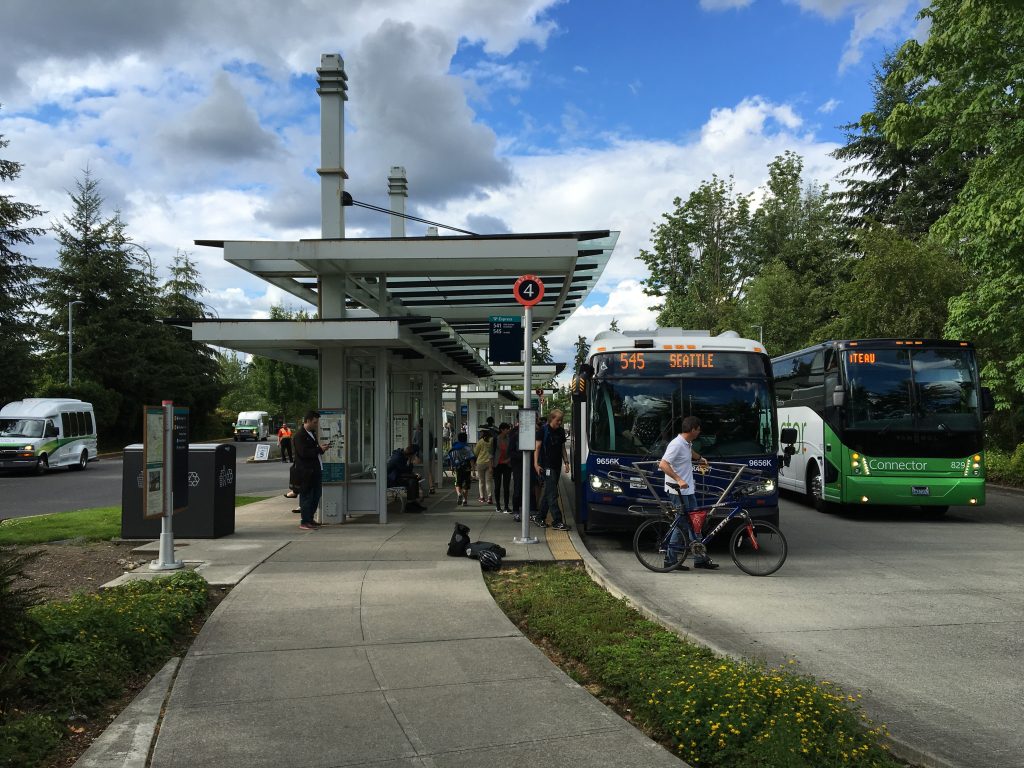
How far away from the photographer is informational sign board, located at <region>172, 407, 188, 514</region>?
400 inches

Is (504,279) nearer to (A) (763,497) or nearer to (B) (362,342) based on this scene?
(B) (362,342)

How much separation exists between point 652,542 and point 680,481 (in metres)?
1.04

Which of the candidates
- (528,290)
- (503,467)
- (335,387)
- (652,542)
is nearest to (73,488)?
(335,387)

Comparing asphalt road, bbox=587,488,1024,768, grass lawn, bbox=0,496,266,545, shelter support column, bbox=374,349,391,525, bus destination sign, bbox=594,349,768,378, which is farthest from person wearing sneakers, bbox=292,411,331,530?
bus destination sign, bbox=594,349,768,378

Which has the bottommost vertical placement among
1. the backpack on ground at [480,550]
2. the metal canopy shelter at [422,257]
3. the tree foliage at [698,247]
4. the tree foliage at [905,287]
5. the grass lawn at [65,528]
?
the grass lawn at [65,528]

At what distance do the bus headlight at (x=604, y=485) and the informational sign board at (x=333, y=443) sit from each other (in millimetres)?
4397

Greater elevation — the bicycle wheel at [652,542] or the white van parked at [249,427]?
the white van parked at [249,427]

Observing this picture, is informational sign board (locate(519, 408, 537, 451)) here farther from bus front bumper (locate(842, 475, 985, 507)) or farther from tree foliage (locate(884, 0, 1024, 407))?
tree foliage (locate(884, 0, 1024, 407))

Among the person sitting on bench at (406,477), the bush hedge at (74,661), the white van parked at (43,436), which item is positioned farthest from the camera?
the white van parked at (43,436)

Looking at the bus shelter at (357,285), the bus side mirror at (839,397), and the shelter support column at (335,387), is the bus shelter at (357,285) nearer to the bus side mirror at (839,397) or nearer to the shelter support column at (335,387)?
the shelter support column at (335,387)

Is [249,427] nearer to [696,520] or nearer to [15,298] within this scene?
[15,298]

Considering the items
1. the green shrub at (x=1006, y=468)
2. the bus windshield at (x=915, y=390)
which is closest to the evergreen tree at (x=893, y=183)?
the green shrub at (x=1006, y=468)

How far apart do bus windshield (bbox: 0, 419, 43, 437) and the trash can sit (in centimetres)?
2180

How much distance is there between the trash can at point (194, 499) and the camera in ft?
37.7
